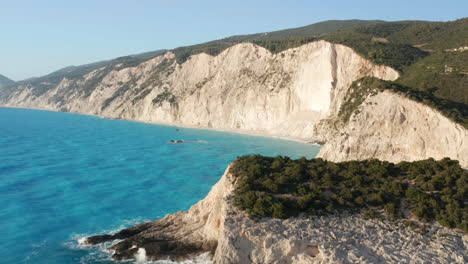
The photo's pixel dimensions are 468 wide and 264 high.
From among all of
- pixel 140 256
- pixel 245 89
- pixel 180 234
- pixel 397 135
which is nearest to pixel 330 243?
pixel 180 234

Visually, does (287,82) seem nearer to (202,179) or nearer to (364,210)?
(202,179)

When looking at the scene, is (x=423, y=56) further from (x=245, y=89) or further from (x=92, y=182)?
(x=92, y=182)

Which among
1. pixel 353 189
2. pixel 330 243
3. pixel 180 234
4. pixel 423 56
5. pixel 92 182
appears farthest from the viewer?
pixel 423 56

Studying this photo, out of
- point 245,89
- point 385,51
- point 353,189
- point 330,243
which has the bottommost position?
point 330,243

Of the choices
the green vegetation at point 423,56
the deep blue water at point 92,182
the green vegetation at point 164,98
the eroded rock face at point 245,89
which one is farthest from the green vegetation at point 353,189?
the green vegetation at point 164,98

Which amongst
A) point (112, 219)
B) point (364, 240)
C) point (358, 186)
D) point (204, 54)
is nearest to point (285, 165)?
point (358, 186)

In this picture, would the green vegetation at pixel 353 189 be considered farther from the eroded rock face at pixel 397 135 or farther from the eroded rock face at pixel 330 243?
the eroded rock face at pixel 397 135
